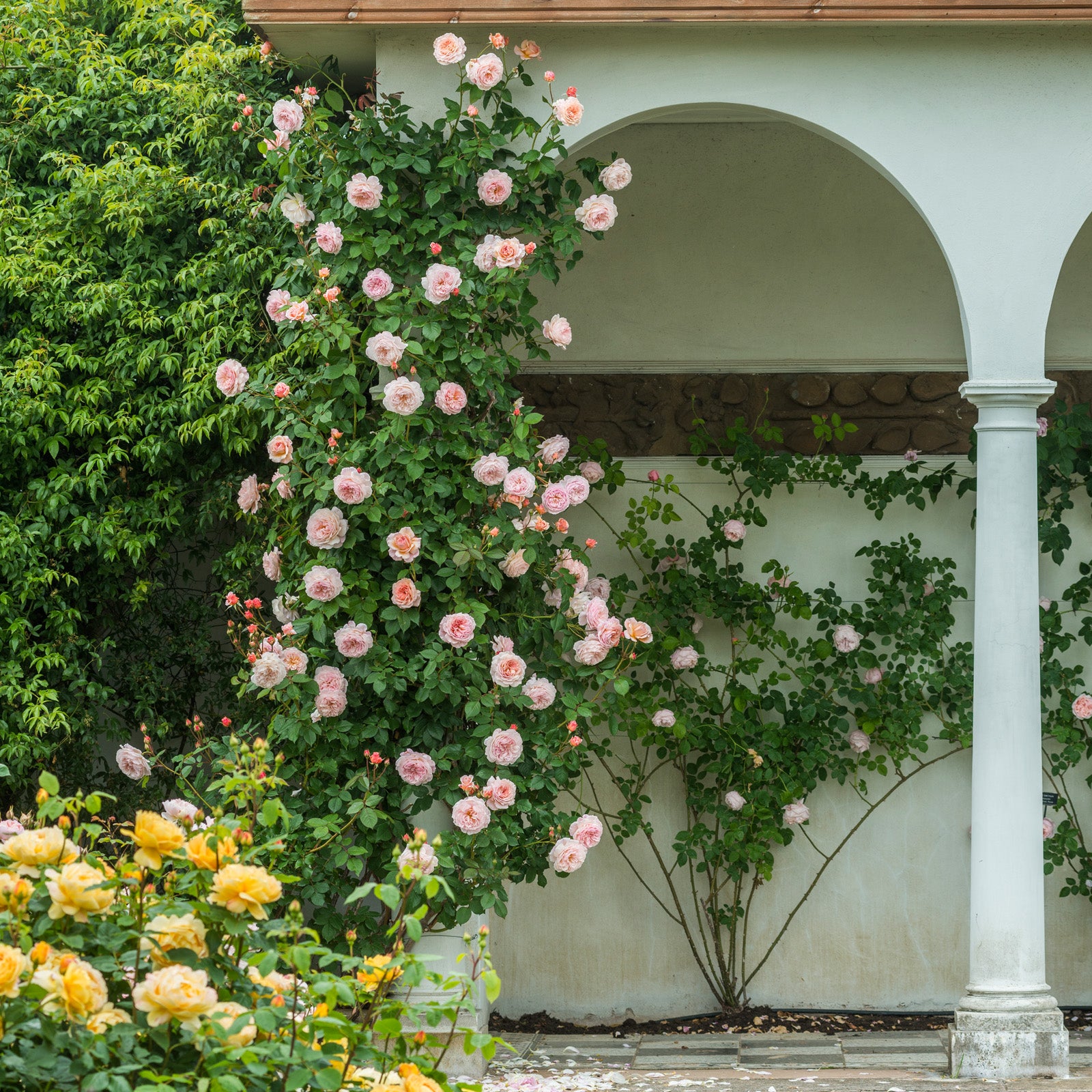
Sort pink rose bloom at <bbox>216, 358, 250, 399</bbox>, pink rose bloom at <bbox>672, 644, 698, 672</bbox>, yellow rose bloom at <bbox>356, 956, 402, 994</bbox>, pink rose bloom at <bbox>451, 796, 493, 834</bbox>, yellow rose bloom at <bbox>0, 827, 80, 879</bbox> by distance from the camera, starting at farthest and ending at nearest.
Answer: pink rose bloom at <bbox>672, 644, 698, 672</bbox> < pink rose bloom at <bbox>216, 358, 250, 399</bbox> < pink rose bloom at <bbox>451, 796, 493, 834</bbox> < yellow rose bloom at <bbox>356, 956, 402, 994</bbox> < yellow rose bloom at <bbox>0, 827, 80, 879</bbox>

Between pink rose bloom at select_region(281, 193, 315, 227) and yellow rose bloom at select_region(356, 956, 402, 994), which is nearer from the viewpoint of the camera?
yellow rose bloom at select_region(356, 956, 402, 994)

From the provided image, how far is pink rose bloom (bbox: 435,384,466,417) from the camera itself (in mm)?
4082

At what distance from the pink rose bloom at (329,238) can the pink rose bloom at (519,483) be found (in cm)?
97

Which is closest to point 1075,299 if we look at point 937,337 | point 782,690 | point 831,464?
point 937,337

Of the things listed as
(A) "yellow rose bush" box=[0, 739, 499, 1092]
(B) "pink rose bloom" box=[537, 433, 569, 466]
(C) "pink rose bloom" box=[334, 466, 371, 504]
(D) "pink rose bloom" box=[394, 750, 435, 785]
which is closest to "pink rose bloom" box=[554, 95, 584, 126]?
(B) "pink rose bloom" box=[537, 433, 569, 466]

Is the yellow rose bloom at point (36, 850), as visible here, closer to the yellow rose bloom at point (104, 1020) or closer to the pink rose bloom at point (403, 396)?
the yellow rose bloom at point (104, 1020)

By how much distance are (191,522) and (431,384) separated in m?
1.69

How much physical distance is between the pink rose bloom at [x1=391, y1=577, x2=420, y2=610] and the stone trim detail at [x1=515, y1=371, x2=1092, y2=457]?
1.76m

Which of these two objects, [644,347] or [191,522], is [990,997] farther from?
[191,522]

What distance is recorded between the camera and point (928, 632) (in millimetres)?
5441

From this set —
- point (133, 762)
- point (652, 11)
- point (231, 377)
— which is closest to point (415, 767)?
point (133, 762)

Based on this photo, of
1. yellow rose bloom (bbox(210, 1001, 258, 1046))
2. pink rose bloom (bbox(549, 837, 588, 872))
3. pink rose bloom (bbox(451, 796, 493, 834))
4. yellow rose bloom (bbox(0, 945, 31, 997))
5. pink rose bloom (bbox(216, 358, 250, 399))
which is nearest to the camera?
yellow rose bloom (bbox(0, 945, 31, 997))

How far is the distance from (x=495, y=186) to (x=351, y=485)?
111 centimetres

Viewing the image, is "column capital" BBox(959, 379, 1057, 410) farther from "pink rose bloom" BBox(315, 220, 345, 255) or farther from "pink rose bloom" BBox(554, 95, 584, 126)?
"pink rose bloom" BBox(315, 220, 345, 255)
